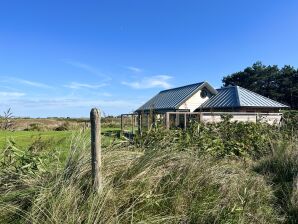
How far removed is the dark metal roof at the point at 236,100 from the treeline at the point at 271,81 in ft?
96.7

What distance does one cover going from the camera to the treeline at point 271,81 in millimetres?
A: 64250

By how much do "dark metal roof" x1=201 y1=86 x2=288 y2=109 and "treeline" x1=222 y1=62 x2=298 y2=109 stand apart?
96.7 feet

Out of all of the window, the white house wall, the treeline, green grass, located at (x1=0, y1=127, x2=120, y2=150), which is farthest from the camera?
the treeline

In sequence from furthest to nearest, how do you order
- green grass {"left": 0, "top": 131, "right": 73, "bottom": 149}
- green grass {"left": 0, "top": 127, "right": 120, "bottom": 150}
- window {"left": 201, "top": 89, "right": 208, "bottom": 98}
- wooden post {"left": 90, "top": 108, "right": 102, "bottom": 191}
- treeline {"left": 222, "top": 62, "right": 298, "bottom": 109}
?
treeline {"left": 222, "top": 62, "right": 298, "bottom": 109}, window {"left": 201, "top": 89, "right": 208, "bottom": 98}, green grass {"left": 0, "top": 131, "right": 73, "bottom": 149}, green grass {"left": 0, "top": 127, "right": 120, "bottom": 150}, wooden post {"left": 90, "top": 108, "right": 102, "bottom": 191}

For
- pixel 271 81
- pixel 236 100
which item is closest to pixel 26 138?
pixel 236 100

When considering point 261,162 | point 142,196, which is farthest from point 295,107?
point 142,196

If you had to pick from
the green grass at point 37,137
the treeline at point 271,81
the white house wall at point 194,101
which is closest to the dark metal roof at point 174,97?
the white house wall at point 194,101

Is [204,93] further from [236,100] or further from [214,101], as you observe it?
[236,100]

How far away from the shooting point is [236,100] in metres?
34.3

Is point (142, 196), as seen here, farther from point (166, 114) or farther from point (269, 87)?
point (269, 87)

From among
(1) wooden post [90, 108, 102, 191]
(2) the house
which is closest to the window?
(2) the house

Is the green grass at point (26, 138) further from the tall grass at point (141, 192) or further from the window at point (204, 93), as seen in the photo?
the window at point (204, 93)

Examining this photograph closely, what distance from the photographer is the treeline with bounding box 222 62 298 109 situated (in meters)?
64.2

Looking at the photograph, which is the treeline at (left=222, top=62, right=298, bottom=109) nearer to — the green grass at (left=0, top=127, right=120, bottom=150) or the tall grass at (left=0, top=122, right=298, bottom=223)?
the green grass at (left=0, top=127, right=120, bottom=150)
